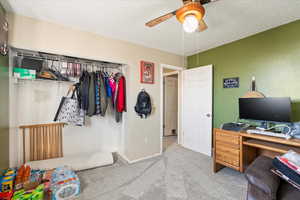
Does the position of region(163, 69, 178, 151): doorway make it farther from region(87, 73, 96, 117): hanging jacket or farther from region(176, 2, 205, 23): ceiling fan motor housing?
region(176, 2, 205, 23): ceiling fan motor housing

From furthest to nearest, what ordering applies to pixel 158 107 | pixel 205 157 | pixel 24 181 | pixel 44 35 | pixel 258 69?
1. pixel 158 107
2. pixel 205 157
3. pixel 258 69
4. pixel 44 35
5. pixel 24 181

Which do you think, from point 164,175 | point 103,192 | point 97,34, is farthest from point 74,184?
point 97,34

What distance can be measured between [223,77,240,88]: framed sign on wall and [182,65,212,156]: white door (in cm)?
28

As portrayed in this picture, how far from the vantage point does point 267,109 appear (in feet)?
6.17

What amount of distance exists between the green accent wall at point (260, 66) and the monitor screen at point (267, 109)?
0.31 meters

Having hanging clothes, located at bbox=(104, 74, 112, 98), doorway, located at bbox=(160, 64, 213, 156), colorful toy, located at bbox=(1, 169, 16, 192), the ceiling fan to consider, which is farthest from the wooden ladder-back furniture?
the ceiling fan

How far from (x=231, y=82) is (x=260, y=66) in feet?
Result: 1.64

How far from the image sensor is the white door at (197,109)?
2814 mm

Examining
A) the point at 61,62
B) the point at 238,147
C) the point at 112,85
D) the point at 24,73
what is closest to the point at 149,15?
the point at 112,85

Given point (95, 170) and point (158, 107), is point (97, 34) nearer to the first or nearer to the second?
point (158, 107)

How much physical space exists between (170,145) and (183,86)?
1.60 m

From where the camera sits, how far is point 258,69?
2.20 metres

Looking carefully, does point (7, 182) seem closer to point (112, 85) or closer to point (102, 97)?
point (102, 97)

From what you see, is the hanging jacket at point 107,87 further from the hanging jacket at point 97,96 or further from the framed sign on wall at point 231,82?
the framed sign on wall at point 231,82
